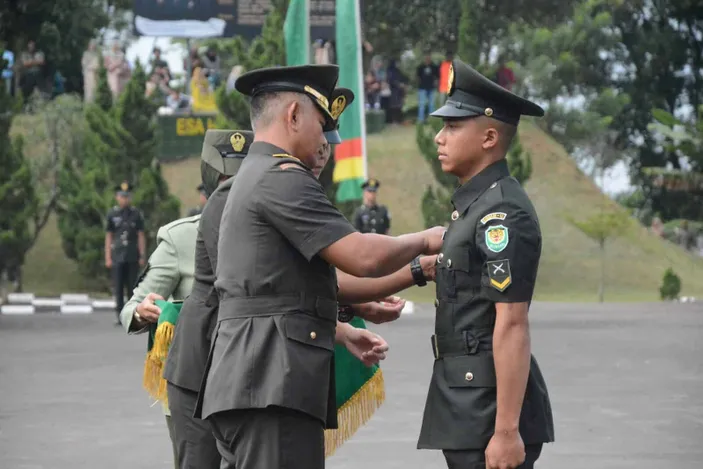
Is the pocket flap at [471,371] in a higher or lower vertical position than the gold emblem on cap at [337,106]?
lower

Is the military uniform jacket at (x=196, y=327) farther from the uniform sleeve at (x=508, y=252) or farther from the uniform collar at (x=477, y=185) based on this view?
the uniform sleeve at (x=508, y=252)

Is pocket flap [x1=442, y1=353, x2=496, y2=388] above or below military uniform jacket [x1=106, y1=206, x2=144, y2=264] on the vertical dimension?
above

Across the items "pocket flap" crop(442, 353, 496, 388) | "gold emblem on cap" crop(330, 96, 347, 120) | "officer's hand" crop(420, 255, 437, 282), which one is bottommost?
"pocket flap" crop(442, 353, 496, 388)

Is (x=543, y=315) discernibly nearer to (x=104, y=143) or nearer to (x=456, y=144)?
(x=104, y=143)

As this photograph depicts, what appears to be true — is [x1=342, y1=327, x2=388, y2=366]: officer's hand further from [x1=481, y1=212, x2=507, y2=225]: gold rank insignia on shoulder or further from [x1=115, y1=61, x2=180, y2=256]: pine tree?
[x1=115, y1=61, x2=180, y2=256]: pine tree

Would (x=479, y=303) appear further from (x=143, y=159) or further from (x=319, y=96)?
(x=143, y=159)

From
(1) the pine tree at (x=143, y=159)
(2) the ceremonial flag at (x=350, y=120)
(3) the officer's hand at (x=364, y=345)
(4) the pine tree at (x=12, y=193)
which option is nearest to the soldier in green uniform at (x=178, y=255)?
(3) the officer's hand at (x=364, y=345)

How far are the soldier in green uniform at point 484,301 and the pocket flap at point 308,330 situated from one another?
1.29ft

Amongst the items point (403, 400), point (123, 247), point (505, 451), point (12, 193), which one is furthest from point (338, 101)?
point (12, 193)

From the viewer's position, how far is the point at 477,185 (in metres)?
4.79

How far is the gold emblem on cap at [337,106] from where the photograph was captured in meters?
4.90

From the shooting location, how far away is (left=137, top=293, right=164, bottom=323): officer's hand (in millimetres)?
5895

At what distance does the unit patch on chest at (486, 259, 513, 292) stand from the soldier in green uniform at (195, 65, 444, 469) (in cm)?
33

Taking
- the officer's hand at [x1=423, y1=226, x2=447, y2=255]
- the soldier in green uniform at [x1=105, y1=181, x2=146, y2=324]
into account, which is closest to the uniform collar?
the officer's hand at [x1=423, y1=226, x2=447, y2=255]
